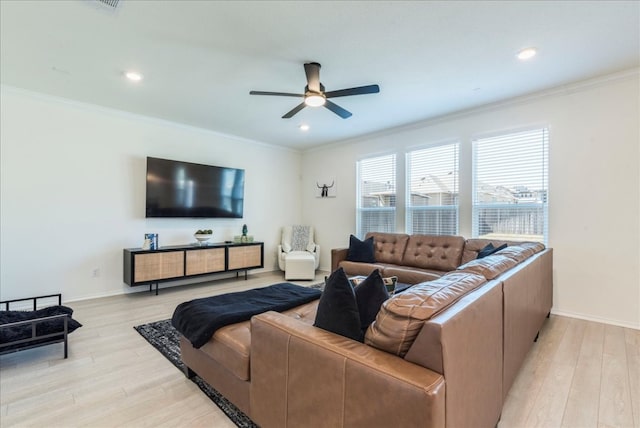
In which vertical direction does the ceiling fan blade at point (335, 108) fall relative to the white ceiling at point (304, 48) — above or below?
below

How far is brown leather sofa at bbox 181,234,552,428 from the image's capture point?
99 cm

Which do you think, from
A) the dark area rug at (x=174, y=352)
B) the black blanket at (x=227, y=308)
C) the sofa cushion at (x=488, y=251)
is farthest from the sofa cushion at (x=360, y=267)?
the dark area rug at (x=174, y=352)

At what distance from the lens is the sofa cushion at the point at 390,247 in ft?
15.1

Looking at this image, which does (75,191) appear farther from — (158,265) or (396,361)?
(396,361)

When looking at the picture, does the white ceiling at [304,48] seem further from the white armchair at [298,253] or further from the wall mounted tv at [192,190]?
the white armchair at [298,253]

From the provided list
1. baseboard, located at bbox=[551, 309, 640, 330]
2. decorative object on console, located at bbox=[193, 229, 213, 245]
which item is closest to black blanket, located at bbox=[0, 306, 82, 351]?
decorative object on console, located at bbox=[193, 229, 213, 245]

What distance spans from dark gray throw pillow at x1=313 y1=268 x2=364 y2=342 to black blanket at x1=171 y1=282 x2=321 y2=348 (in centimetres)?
81

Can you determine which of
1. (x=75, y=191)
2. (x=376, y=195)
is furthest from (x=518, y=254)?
(x=75, y=191)

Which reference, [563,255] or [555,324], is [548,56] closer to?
[563,255]

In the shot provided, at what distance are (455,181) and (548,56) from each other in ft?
6.40

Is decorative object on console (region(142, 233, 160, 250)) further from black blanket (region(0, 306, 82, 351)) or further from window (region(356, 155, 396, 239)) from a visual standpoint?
window (region(356, 155, 396, 239))

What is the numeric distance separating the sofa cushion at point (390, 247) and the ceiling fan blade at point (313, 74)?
8.79ft

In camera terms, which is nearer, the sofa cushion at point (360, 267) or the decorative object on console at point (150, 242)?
the sofa cushion at point (360, 267)

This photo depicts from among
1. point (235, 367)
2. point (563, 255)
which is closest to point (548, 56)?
point (563, 255)
